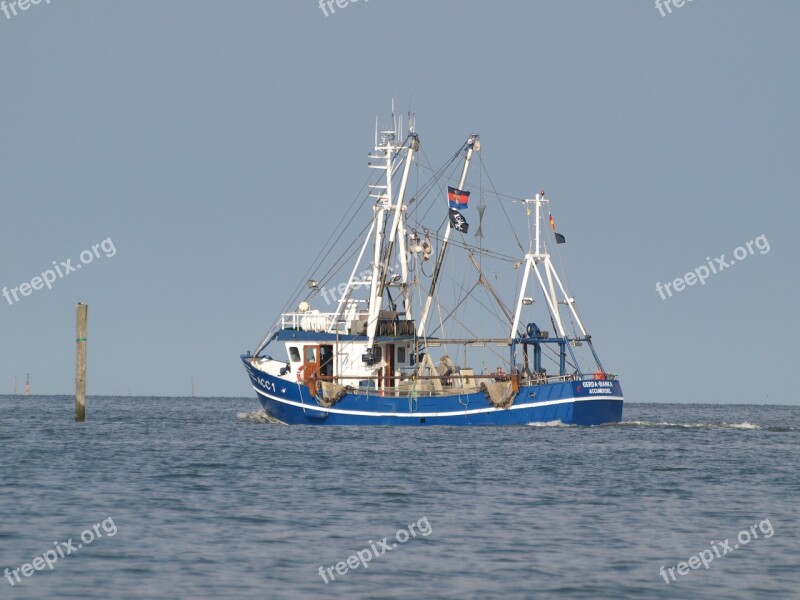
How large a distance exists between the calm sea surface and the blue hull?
8648mm

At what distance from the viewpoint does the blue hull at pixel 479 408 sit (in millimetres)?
58031

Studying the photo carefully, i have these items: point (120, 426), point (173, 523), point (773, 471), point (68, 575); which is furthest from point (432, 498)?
point (120, 426)

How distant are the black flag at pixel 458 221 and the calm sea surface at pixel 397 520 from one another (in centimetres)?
1680

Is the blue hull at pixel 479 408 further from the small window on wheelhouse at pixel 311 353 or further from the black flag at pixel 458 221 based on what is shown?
the black flag at pixel 458 221

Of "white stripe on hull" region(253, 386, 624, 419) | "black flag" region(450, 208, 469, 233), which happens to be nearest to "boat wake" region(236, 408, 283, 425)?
"white stripe on hull" region(253, 386, 624, 419)

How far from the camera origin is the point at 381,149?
220ft

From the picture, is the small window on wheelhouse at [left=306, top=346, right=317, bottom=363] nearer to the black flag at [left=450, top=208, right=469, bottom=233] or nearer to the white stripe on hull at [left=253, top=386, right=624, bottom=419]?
the white stripe on hull at [left=253, top=386, right=624, bottom=419]

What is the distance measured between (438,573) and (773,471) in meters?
22.1

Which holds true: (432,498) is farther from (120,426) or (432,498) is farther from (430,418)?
(120,426)

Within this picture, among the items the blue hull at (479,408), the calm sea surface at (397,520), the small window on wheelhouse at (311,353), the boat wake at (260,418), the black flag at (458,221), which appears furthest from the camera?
the boat wake at (260,418)

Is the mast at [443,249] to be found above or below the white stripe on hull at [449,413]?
above

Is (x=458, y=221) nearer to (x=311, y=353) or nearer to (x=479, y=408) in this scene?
(x=311, y=353)

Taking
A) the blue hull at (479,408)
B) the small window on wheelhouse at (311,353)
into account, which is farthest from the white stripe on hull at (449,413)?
the small window on wheelhouse at (311,353)

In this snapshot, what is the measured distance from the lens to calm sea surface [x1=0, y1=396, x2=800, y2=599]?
70.0ft
